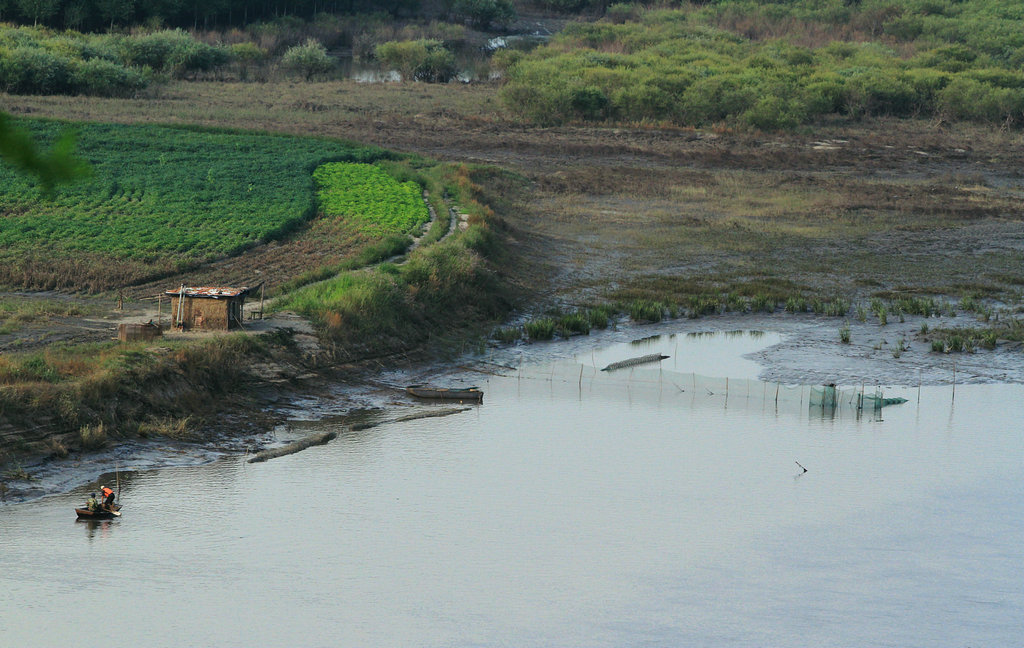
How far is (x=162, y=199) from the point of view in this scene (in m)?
50.3

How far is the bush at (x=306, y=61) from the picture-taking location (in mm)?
107875

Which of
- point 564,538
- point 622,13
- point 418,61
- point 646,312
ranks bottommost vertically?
point 564,538

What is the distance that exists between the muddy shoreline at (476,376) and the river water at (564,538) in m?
0.73

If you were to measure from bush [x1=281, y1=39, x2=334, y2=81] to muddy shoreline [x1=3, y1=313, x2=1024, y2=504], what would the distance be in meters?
76.2

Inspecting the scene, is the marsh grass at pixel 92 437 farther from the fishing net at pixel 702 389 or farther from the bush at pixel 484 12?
the bush at pixel 484 12

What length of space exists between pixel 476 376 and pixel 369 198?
22889mm

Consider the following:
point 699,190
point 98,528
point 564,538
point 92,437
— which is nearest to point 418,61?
point 699,190

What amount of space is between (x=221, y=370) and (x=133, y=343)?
2.15 m

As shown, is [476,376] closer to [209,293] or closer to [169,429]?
[209,293]

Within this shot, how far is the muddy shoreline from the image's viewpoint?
80.6ft

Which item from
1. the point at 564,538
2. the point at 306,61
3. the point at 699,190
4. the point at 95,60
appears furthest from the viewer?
the point at 306,61

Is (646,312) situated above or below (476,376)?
above

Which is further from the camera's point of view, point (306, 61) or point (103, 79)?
point (306, 61)

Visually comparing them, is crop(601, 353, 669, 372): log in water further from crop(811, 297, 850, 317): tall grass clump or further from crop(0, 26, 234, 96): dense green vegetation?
crop(0, 26, 234, 96): dense green vegetation
